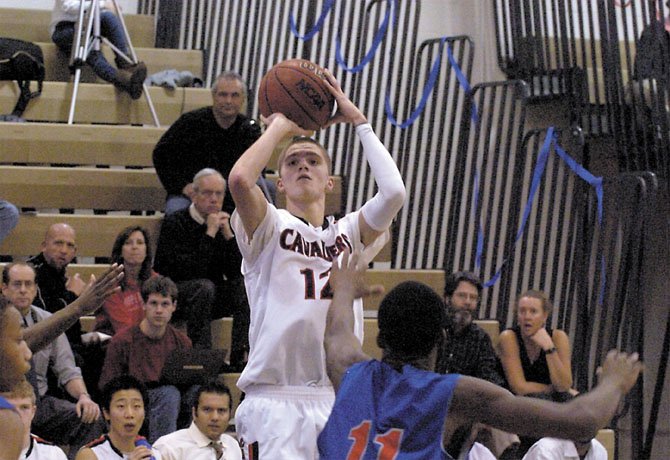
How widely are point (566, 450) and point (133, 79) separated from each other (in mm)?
4450

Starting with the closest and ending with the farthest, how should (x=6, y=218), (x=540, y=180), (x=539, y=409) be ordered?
1. (x=539, y=409)
2. (x=6, y=218)
3. (x=540, y=180)

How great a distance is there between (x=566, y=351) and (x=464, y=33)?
3.29 meters

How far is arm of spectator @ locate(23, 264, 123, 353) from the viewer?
4.43 m

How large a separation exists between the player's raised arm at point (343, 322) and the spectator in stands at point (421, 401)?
0.14 feet

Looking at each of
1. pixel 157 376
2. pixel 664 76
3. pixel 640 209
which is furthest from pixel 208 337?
pixel 664 76

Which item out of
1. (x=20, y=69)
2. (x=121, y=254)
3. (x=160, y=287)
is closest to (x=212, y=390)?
(x=160, y=287)

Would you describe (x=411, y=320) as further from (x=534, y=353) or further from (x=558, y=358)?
(x=534, y=353)

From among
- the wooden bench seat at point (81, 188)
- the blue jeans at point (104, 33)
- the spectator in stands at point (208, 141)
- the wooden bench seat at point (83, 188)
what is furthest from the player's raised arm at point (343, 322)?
the blue jeans at point (104, 33)

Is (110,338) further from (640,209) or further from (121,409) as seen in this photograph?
(640,209)

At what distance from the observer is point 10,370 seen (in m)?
3.64

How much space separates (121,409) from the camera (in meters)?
6.23

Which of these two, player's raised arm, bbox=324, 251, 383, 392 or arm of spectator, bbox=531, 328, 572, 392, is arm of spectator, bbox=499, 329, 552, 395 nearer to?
arm of spectator, bbox=531, 328, 572, 392

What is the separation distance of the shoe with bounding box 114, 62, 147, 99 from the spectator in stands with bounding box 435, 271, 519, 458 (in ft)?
10.2

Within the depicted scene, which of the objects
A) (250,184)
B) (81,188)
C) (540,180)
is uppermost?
(540,180)
